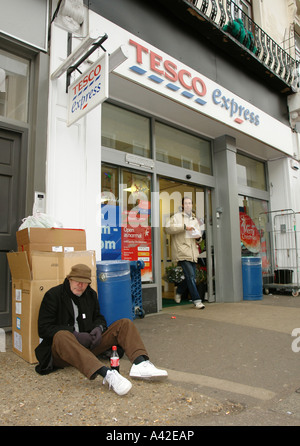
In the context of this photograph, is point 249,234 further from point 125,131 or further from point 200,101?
point 125,131

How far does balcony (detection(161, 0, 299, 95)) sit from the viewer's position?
6.83 meters

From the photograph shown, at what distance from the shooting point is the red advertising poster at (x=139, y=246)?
19.8 ft

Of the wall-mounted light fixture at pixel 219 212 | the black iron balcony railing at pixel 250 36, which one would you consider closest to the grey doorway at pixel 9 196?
the black iron balcony railing at pixel 250 36

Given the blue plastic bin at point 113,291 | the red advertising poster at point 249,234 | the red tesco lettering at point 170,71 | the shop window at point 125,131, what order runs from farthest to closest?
the red advertising poster at point 249,234 → the shop window at point 125,131 → the red tesco lettering at point 170,71 → the blue plastic bin at point 113,291

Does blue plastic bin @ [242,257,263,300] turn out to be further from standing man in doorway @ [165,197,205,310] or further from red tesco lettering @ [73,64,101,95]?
red tesco lettering @ [73,64,101,95]

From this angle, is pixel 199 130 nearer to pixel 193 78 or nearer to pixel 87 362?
pixel 193 78

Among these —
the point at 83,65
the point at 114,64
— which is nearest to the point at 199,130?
the point at 83,65

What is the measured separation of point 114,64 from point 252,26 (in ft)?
24.6

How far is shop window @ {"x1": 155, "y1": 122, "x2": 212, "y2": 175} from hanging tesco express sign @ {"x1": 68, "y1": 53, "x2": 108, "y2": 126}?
96.5 inches

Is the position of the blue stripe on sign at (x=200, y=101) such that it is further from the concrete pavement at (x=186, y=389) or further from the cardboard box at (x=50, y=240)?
the concrete pavement at (x=186, y=389)

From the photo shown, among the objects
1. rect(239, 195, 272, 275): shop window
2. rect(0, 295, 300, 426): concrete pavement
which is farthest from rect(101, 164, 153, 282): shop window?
rect(239, 195, 272, 275): shop window

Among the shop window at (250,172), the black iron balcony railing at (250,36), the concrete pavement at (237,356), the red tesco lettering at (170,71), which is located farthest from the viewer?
the shop window at (250,172)

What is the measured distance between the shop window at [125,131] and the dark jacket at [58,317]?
3349mm

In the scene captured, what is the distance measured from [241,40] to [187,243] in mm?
5169
